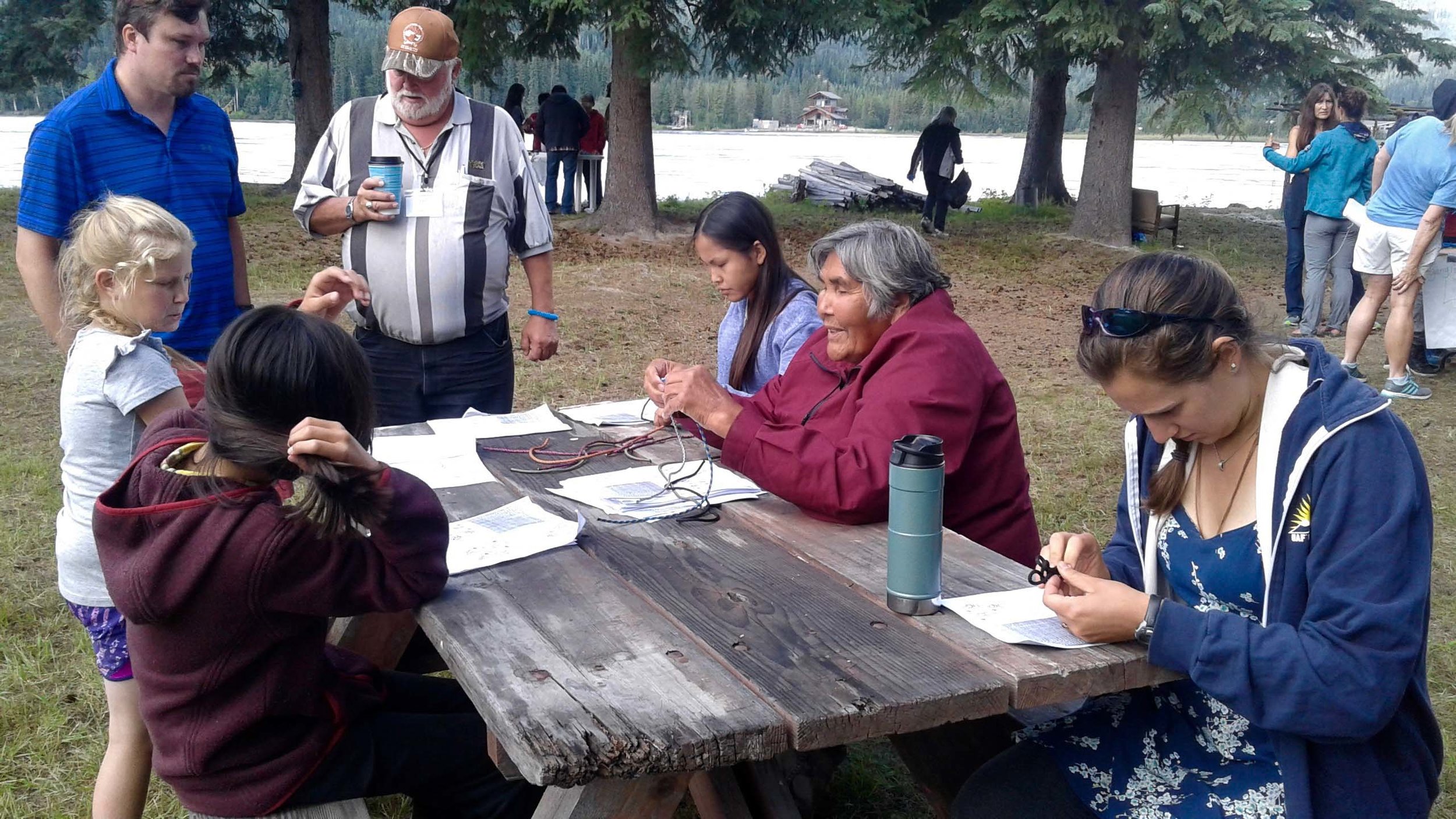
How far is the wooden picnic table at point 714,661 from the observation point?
1.66 metres

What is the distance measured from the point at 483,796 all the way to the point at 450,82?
85.8 inches

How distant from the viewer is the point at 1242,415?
2.02 m

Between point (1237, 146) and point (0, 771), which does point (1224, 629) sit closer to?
point (0, 771)

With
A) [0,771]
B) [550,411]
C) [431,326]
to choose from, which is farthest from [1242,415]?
[0,771]

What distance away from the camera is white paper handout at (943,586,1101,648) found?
1.92m

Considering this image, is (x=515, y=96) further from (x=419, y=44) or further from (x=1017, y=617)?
(x=1017, y=617)

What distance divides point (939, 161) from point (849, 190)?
12.9ft

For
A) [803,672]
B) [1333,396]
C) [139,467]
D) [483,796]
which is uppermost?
[1333,396]

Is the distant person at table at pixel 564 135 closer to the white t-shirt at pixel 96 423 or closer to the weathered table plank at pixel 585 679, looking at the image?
the white t-shirt at pixel 96 423

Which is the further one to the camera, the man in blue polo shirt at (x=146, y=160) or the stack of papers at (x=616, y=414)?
the stack of papers at (x=616, y=414)

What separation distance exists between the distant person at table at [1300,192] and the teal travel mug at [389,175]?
698 cm

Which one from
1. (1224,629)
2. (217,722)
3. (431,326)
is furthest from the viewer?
(431,326)

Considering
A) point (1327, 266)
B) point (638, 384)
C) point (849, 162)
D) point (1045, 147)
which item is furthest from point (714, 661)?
point (849, 162)

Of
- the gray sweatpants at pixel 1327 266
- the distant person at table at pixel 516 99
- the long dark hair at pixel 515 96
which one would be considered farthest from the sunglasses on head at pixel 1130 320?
the long dark hair at pixel 515 96
